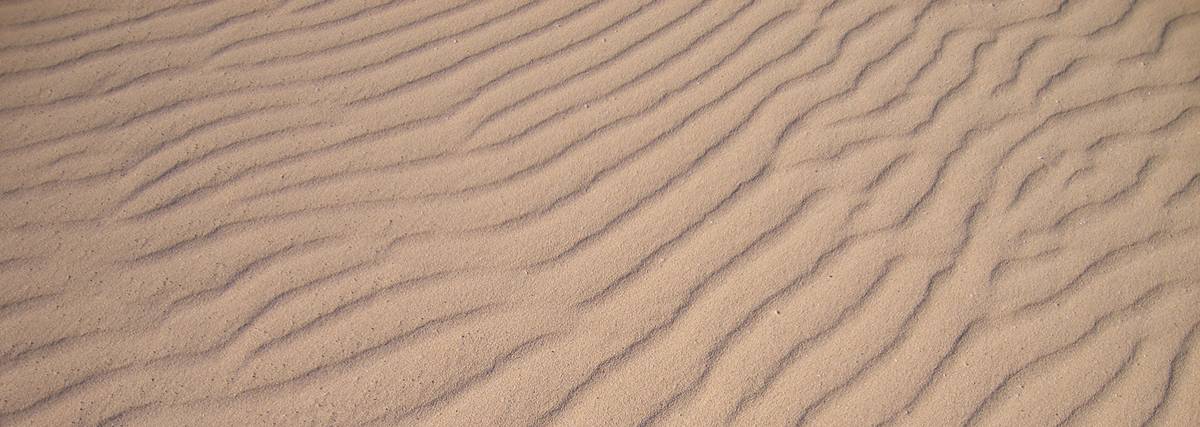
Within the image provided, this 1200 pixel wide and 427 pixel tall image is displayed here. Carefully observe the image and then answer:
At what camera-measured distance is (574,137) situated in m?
3.35

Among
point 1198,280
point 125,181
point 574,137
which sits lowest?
point 1198,280

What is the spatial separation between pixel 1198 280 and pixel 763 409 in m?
1.38

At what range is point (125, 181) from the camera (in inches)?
122

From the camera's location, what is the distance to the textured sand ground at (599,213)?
2.75m

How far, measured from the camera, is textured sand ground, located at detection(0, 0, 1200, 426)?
2752 millimetres

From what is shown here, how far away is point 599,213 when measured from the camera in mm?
3131

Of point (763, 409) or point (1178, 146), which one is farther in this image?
point (1178, 146)

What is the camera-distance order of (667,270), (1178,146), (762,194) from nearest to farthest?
1. (667,270)
2. (762,194)
3. (1178,146)

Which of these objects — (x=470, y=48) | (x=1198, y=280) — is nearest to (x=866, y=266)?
(x=1198, y=280)

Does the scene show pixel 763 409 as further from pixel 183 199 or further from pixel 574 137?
pixel 183 199

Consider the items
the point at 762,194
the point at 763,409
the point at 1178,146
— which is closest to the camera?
the point at 763,409

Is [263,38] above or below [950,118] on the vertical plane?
above

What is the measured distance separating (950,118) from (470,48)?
161cm

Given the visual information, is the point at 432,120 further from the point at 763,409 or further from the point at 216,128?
the point at 763,409
